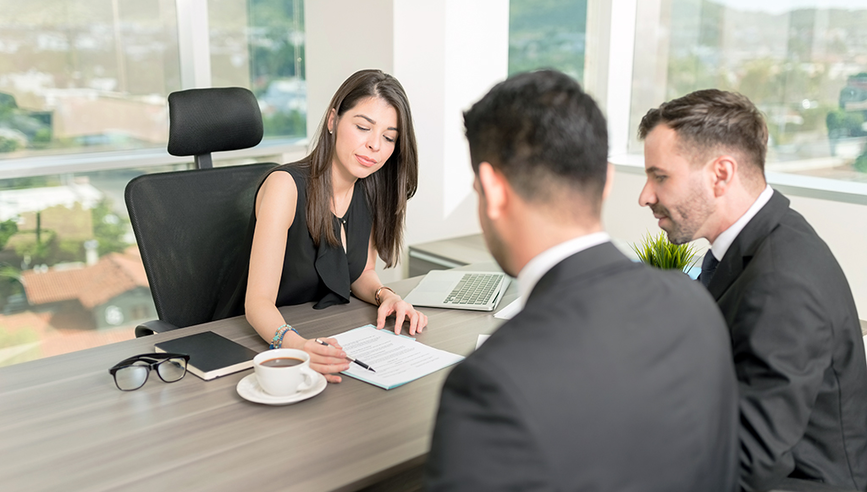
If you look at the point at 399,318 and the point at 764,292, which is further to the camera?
the point at 399,318

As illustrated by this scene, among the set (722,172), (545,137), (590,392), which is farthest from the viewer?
(722,172)

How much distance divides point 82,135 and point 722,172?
115 inches

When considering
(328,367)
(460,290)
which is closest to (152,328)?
(328,367)

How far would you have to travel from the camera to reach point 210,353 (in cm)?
149

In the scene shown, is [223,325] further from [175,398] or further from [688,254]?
[688,254]

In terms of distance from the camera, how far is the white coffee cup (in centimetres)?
126

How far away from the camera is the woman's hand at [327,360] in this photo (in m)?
1.38

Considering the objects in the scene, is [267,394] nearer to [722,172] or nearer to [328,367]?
[328,367]

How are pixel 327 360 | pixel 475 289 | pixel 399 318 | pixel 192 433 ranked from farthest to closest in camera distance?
1. pixel 475 289
2. pixel 399 318
3. pixel 327 360
4. pixel 192 433

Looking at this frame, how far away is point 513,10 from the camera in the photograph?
12.0 feet

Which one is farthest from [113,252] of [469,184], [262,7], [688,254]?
[688,254]

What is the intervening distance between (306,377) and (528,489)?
2.36 ft

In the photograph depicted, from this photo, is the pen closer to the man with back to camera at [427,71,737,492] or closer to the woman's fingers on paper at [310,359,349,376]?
the woman's fingers on paper at [310,359,349,376]

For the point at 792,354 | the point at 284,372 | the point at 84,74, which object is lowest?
the point at 284,372
